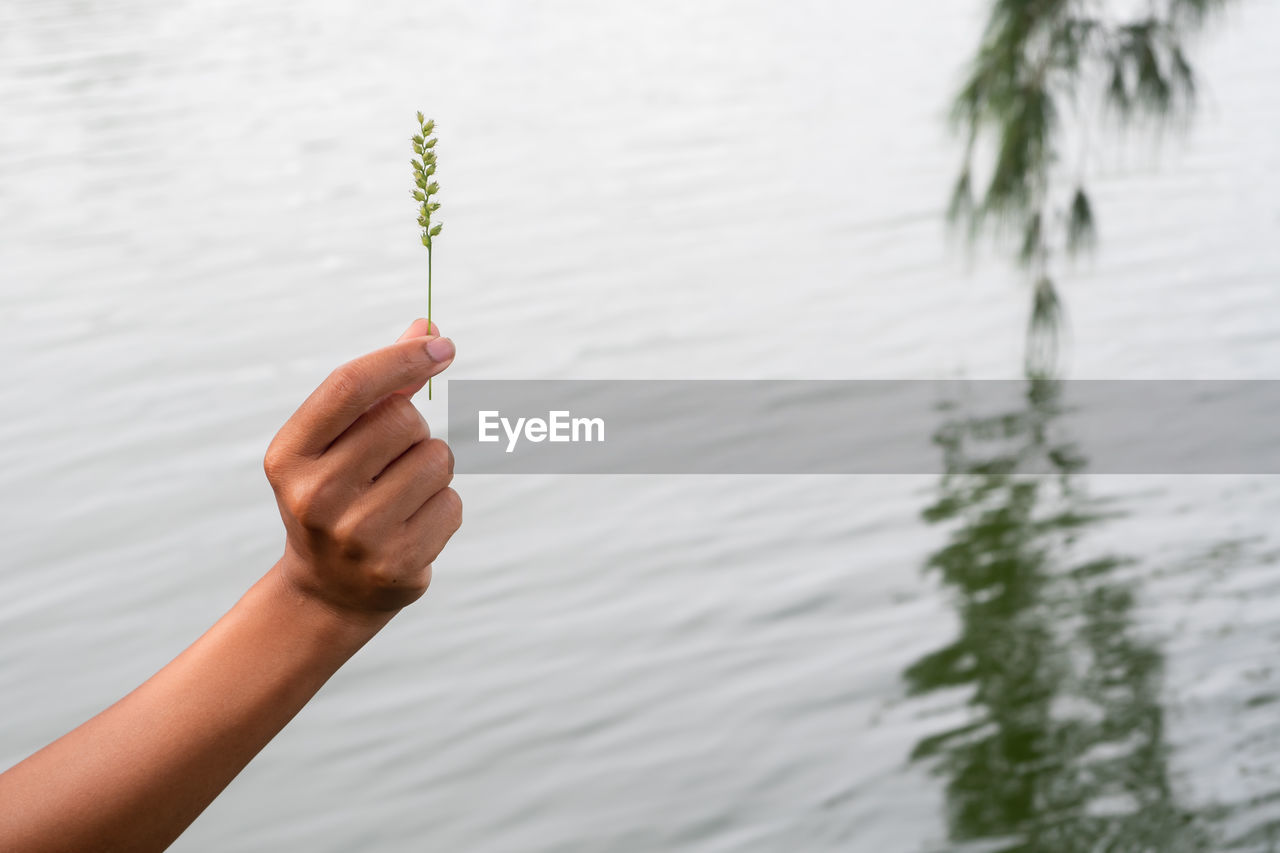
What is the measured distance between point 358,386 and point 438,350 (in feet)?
0.24

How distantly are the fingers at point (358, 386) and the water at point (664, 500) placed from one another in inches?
97.1

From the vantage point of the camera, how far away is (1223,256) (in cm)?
693

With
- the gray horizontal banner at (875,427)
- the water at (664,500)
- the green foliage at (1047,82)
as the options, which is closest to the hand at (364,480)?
the water at (664,500)

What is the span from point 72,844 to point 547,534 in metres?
3.83

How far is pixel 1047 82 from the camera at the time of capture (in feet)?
14.6

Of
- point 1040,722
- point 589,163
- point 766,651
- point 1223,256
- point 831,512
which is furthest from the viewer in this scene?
point 589,163

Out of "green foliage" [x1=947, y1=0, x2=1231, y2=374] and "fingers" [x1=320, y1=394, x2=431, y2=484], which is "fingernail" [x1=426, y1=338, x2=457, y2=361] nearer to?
"fingers" [x1=320, y1=394, x2=431, y2=484]

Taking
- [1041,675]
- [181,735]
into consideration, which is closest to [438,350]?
[181,735]

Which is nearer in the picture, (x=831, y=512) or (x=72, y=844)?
(x=72, y=844)

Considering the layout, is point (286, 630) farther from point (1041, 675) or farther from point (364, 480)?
point (1041, 675)

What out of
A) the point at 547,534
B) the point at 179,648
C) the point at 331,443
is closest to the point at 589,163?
the point at 547,534

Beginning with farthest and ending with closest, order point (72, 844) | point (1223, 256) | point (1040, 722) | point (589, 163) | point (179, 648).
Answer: point (589, 163)
point (1223, 256)
point (179, 648)
point (1040, 722)
point (72, 844)

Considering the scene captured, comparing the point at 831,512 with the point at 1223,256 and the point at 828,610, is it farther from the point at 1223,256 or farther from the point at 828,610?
the point at 1223,256

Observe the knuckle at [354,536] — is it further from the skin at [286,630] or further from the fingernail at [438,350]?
the fingernail at [438,350]
